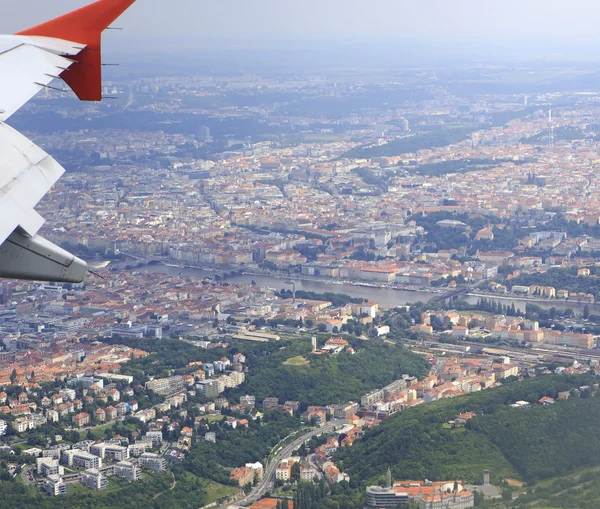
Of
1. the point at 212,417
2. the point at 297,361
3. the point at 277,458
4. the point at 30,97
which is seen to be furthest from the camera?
the point at 297,361

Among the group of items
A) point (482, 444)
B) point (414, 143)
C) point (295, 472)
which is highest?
point (482, 444)

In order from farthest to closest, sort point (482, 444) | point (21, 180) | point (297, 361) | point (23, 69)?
point (297, 361), point (482, 444), point (23, 69), point (21, 180)

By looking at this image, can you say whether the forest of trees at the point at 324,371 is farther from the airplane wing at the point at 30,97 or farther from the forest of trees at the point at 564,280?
the airplane wing at the point at 30,97

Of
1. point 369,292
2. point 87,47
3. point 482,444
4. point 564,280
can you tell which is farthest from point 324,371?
point 87,47

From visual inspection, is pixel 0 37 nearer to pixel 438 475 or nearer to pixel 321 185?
pixel 438 475

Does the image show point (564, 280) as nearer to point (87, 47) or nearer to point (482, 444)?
point (482, 444)

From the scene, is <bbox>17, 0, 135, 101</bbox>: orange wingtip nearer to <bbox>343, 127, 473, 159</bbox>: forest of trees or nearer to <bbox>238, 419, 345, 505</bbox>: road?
<bbox>238, 419, 345, 505</bbox>: road

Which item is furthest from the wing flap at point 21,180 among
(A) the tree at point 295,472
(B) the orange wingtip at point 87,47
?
(A) the tree at point 295,472
